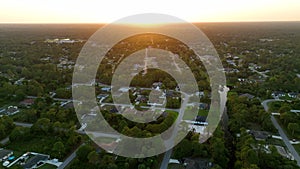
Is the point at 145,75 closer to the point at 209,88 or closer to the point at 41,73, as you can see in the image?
the point at 209,88

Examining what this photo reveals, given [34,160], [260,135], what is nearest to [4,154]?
[34,160]

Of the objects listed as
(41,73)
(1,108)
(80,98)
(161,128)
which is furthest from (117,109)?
(41,73)

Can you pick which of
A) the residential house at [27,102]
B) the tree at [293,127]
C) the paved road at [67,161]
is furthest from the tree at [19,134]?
the tree at [293,127]

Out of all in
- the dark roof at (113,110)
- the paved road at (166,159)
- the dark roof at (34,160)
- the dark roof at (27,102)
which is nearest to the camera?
the dark roof at (34,160)

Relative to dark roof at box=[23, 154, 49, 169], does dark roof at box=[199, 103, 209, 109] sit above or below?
above

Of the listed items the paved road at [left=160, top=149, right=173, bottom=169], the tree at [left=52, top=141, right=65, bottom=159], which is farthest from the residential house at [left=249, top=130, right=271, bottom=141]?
the tree at [left=52, top=141, right=65, bottom=159]

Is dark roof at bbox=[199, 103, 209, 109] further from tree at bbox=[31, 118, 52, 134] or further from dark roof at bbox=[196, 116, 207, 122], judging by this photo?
tree at bbox=[31, 118, 52, 134]

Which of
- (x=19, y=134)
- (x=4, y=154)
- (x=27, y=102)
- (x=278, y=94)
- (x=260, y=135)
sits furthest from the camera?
(x=278, y=94)

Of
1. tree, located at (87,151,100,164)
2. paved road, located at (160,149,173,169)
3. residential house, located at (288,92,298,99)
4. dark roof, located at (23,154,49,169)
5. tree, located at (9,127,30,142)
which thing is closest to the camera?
tree, located at (87,151,100,164)

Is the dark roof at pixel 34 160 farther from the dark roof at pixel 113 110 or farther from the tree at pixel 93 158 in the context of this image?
the dark roof at pixel 113 110

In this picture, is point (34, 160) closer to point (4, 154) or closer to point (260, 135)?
point (4, 154)
